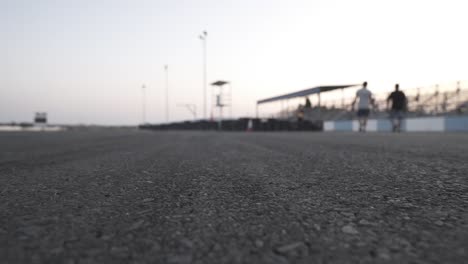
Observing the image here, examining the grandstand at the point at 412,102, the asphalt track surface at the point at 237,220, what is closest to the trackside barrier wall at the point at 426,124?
the grandstand at the point at 412,102

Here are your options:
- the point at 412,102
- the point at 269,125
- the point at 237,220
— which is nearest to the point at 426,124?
the point at 412,102

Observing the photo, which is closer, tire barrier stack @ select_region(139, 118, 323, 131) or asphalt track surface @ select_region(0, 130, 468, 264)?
asphalt track surface @ select_region(0, 130, 468, 264)

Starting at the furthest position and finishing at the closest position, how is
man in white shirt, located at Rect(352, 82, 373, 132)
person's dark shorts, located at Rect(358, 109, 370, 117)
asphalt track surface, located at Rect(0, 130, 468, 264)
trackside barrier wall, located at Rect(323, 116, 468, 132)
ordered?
trackside barrier wall, located at Rect(323, 116, 468, 132), person's dark shorts, located at Rect(358, 109, 370, 117), man in white shirt, located at Rect(352, 82, 373, 132), asphalt track surface, located at Rect(0, 130, 468, 264)

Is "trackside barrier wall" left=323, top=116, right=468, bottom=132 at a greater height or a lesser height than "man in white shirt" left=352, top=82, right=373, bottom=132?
lesser

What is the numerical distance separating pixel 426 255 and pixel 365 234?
0.18 metres

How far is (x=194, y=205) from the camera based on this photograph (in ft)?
4.45

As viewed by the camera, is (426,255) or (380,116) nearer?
(426,255)

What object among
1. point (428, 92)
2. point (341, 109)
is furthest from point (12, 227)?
point (341, 109)

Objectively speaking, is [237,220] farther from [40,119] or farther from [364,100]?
[40,119]

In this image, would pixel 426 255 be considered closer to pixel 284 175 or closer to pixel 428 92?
pixel 284 175

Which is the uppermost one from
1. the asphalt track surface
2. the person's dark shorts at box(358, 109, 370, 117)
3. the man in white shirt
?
the man in white shirt

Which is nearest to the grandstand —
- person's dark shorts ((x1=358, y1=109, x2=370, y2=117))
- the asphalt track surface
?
person's dark shorts ((x1=358, y1=109, x2=370, y2=117))

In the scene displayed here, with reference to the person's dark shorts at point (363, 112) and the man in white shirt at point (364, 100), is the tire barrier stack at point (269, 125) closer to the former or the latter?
the person's dark shorts at point (363, 112)

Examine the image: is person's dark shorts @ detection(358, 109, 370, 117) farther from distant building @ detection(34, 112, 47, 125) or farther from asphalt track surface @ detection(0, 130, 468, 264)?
distant building @ detection(34, 112, 47, 125)
